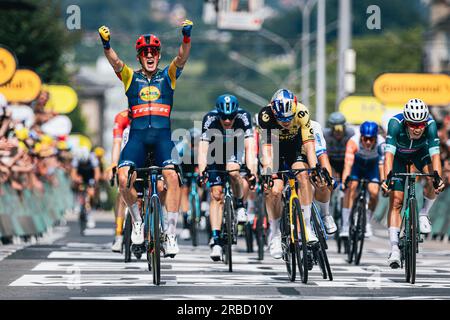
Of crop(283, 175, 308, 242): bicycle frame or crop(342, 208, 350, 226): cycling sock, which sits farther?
crop(342, 208, 350, 226): cycling sock

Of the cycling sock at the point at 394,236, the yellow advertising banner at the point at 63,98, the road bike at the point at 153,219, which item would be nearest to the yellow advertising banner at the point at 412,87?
the yellow advertising banner at the point at 63,98

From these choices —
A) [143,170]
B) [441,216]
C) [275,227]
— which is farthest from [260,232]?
[441,216]

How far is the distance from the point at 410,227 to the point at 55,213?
1738 cm

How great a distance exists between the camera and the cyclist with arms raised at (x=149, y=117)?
566 inches

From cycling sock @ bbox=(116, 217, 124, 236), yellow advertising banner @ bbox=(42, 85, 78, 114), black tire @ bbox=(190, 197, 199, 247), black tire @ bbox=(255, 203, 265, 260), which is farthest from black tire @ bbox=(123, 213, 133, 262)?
yellow advertising banner @ bbox=(42, 85, 78, 114)

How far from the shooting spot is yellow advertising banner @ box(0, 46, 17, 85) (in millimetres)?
31228

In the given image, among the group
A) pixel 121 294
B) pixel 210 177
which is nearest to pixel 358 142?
pixel 210 177

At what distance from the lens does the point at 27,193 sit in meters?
24.7

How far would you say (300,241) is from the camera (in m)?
14.4

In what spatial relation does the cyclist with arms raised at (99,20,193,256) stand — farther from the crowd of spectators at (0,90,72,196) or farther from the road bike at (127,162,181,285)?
the crowd of spectators at (0,90,72,196)

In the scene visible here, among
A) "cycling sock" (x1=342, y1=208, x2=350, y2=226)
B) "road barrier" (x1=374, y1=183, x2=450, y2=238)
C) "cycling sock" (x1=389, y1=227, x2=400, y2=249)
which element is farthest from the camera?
"road barrier" (x1=374, y1=183, x2=450, y2=238)

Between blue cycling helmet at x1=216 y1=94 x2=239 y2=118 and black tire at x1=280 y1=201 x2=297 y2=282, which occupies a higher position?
blue cycling helmet at x1=216 y1=94 x2=239 y2=118

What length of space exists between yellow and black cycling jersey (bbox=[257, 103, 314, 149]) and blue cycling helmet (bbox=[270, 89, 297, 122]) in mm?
207

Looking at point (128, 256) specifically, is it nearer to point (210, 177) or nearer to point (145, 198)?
point (210, 177)
